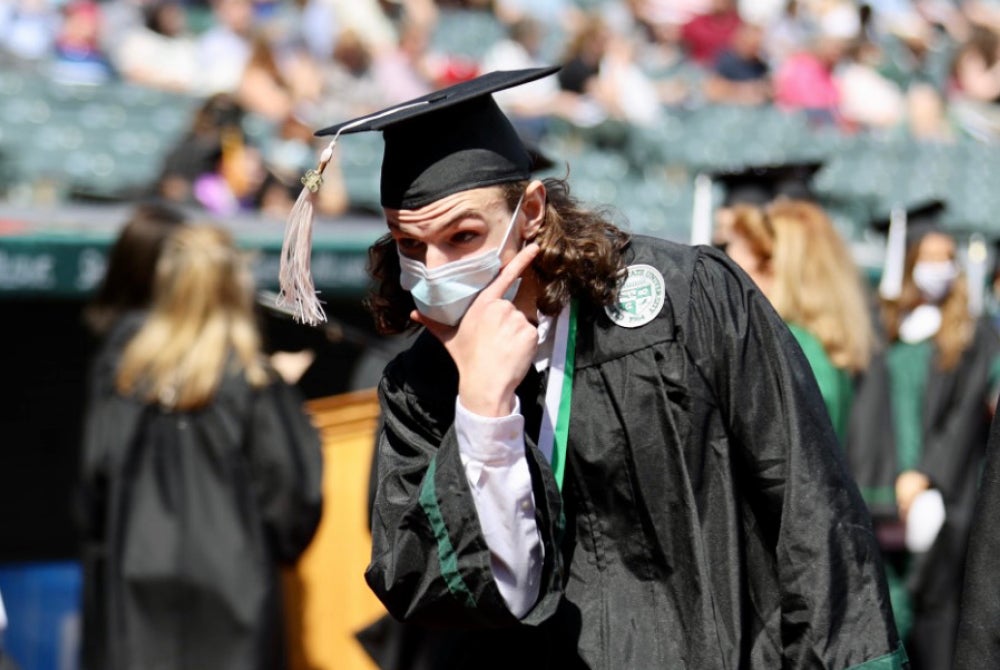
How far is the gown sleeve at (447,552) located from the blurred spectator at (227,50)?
29.8 feet

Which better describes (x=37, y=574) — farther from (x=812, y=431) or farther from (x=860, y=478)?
(x=812, y=431)

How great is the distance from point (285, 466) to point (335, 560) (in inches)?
26.2

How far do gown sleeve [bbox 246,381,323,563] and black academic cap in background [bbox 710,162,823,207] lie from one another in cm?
176

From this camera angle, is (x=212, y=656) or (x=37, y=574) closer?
(x=212, y=656)

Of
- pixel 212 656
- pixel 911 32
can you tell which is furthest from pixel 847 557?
pixel 911 32

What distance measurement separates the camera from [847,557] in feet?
9.78

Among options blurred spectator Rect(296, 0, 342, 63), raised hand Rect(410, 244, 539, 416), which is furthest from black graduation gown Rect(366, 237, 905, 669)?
blurred spectator Rect(296, 0, 342, 63)

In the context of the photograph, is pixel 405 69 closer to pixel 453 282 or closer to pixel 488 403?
pixel 453 282

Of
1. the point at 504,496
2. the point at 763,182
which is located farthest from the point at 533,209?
the point at 763,182

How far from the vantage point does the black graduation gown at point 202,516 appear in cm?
636

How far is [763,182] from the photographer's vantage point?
6.09 metres

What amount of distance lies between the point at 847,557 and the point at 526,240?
791 mm

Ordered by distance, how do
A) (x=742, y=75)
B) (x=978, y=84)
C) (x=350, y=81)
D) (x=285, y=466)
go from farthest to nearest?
(x=978, y=84) < (x=742, y=75) < (x=350, y=81) < (x=285, y=466)

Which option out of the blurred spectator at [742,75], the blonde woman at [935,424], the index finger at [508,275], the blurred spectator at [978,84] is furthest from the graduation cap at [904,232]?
the blurred spectator at [978,84]
